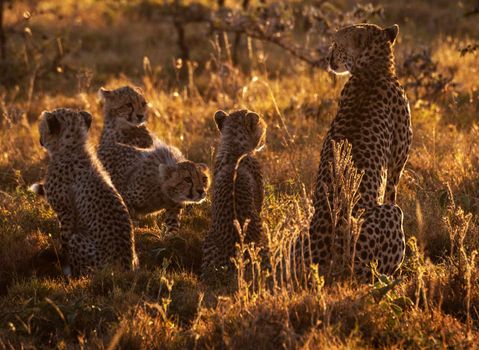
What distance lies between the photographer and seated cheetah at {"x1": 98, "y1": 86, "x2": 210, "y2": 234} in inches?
237

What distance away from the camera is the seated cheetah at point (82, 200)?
5.20 meters

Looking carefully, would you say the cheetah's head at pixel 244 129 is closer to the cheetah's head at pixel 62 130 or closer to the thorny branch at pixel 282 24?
the cheetah's head at pixel 62 130

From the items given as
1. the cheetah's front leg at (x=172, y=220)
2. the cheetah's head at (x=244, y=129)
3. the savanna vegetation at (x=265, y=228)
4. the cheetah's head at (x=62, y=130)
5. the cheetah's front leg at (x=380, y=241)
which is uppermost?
the cheetah's head at (x=62, y=130)

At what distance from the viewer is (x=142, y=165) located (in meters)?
6.59

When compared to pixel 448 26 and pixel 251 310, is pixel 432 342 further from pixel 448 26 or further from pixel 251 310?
pixel 448 26

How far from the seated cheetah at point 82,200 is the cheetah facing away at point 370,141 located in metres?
1.27

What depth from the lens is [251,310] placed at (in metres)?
4.03

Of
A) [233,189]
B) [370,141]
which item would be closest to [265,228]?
[233,189]

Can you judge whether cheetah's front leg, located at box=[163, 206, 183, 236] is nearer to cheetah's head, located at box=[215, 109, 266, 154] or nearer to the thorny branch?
cheetah's head, located at box=[215, 109, 266, 154]

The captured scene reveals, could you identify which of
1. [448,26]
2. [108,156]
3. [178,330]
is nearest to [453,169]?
[108,156]

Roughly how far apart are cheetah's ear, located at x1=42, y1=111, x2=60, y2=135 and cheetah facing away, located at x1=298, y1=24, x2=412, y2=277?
6.30 feet

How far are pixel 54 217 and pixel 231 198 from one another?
147 cm

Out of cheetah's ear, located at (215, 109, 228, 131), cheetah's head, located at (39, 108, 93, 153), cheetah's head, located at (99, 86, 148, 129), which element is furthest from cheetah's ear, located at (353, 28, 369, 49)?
cheetah's head, located at (99, 86, 148, 129)

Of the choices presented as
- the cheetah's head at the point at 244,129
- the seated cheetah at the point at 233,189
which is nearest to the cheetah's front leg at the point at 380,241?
the seated cheetah at the point at 233,189
